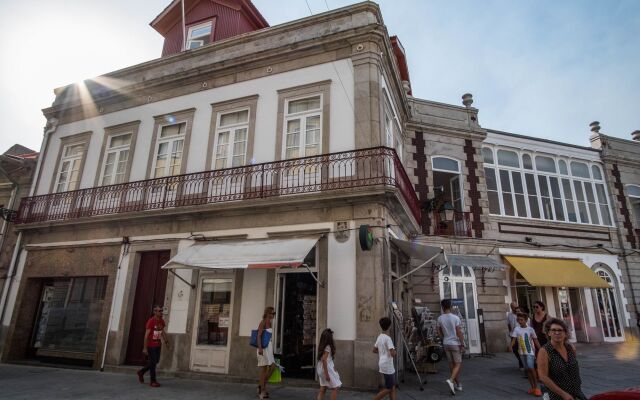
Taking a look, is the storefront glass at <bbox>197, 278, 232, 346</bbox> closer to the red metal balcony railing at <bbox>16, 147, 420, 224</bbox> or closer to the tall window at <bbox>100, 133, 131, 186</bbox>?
the red metal balcony railing at <bbox>16, 147, 420, 224</bbox>

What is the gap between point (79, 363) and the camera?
9906mm

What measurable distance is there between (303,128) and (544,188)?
1084 centimetres

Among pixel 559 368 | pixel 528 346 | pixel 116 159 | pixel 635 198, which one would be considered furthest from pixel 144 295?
pixel 635 198

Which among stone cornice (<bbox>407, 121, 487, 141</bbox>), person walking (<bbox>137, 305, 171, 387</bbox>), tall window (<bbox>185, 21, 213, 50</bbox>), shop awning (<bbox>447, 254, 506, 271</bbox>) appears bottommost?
person walking (<bbox>137, 305, 171, 387</bbox>)

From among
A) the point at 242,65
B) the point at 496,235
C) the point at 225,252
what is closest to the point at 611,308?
the point at 496,235

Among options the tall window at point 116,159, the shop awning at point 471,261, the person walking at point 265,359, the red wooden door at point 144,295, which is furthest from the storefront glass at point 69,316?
the shop awning at point 471,261

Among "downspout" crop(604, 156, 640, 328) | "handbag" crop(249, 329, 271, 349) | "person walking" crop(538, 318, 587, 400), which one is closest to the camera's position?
"person walking" crop(538, 318, 587, 400)

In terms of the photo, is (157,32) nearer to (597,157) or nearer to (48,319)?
(48,319)

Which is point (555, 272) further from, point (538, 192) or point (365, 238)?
point (365, 238)

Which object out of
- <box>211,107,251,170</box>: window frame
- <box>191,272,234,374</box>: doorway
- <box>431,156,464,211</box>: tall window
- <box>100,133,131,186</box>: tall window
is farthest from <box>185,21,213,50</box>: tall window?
<box>431,156,464,211</box>: tall window

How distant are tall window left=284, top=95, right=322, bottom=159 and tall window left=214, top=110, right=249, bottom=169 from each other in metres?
1.25

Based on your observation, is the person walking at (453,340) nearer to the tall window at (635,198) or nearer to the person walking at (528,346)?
the person walking at (528,346)

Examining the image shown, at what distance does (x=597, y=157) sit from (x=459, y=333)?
13.5 m

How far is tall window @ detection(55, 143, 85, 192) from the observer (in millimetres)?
11844
